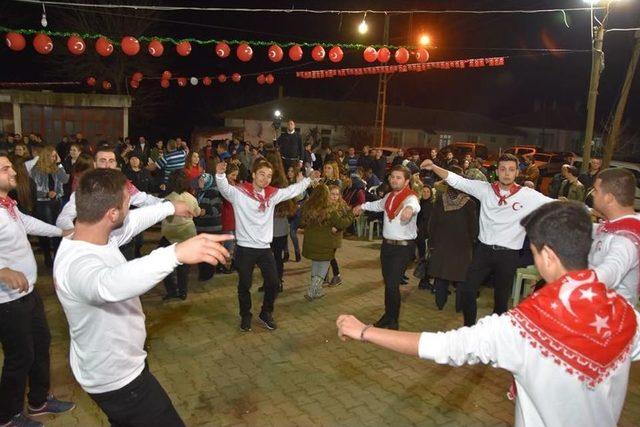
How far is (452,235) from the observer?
6.54 metres

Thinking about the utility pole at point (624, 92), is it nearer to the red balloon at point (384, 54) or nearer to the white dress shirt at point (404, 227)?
the red balloon at point (384, 54)

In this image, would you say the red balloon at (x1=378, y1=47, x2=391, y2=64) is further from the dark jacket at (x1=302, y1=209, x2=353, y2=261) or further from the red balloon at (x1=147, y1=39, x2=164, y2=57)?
the dark jacket at (x1=302, y1=209, x2=353, y2=261)

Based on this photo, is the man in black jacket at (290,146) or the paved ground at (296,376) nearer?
the paved ground at (296,376)

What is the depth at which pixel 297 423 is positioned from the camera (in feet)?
12.8

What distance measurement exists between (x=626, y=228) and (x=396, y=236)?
103 inches

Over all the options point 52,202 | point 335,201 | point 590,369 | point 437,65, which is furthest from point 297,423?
point 437,65

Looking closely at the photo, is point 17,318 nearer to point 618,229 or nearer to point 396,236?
point 396,236

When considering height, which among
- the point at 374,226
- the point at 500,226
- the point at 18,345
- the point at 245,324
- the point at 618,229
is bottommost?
the point at 245,324

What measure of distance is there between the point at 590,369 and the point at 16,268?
3643 millimetres

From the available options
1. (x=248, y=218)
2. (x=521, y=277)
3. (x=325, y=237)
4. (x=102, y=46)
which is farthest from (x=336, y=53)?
(x=248, y=218)

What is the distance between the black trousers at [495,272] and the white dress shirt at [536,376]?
Result: 3.27m

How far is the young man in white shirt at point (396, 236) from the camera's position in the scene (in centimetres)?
555

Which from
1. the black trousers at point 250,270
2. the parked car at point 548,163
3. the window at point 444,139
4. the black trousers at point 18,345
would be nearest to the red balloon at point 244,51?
the black trousers at point 250,270

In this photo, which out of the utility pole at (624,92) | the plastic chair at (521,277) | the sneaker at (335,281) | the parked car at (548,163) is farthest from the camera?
the parked car at (548,163)
